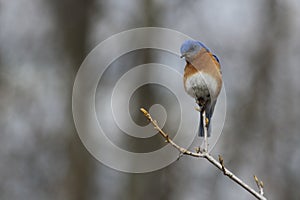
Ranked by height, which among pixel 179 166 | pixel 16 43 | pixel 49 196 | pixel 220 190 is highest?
pixel 16 43

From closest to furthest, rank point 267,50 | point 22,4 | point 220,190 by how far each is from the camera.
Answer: point 220,190 → point 22,4 → point 267,50

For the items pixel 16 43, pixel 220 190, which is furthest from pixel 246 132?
pixel 16 43

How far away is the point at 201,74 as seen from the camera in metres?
3.06

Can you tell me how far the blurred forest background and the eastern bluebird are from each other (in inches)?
208

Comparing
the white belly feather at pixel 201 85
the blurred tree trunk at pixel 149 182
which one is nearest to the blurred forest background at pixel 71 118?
the blurred tree trunk at pixel 149 182

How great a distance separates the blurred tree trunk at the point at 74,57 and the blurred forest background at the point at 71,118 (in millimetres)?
16

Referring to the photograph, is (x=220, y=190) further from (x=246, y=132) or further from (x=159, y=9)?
(x=159, y=9)

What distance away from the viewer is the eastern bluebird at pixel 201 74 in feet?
9.76

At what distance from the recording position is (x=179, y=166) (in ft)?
28.5

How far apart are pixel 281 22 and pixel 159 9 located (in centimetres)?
219

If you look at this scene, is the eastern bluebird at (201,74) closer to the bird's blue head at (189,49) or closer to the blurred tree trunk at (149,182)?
the bird's blue head at (189,49)

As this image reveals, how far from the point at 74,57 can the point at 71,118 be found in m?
1.00

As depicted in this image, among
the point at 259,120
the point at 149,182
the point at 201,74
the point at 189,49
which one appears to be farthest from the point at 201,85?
the point at 259,120

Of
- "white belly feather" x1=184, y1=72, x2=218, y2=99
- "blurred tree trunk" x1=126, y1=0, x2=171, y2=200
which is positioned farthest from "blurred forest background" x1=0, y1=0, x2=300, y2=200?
"white belly feather" x1=184, y1=72, x2=218, y2=99
